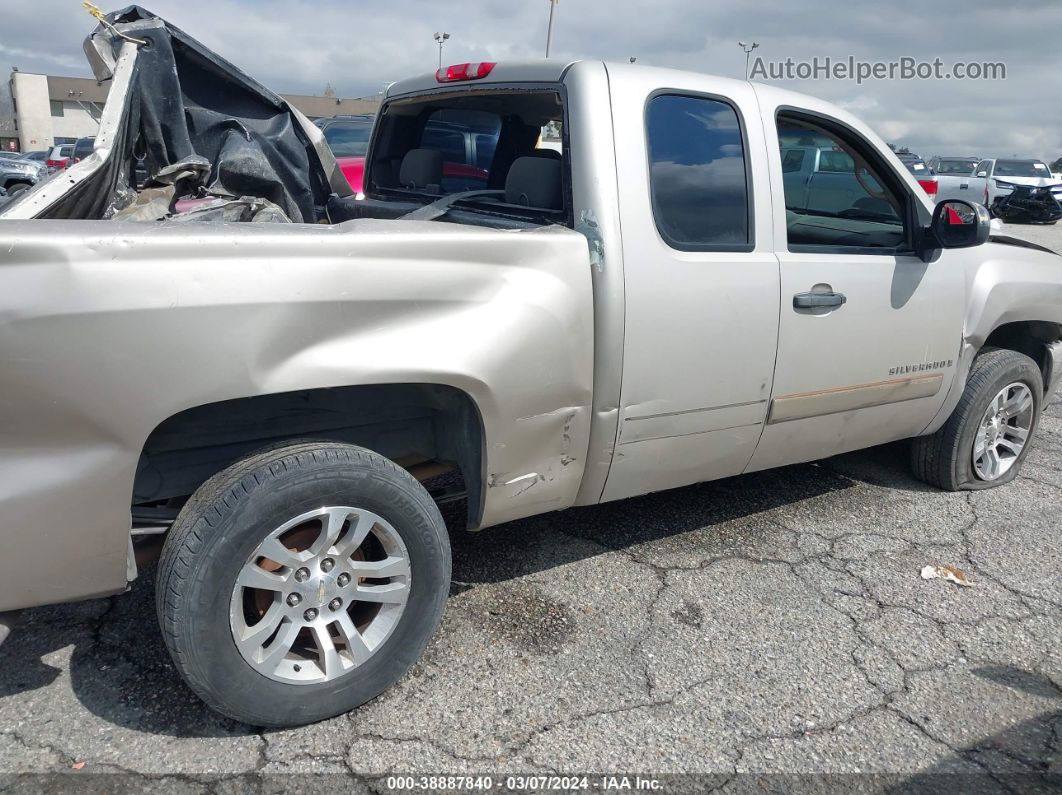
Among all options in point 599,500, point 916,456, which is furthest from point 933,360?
point 599,500

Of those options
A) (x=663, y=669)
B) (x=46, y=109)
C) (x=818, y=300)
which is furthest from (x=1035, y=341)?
(x=46, y=109)

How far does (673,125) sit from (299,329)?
1618 mm

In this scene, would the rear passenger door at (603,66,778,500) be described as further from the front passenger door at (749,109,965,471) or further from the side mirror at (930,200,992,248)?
the side mirror at (930,200,992,248)

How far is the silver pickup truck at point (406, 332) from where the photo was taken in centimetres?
218

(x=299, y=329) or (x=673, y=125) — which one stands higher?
(x=673, y=125)

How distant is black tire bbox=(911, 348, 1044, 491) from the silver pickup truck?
0.03 metres

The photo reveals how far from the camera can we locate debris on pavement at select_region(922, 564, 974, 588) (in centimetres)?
366

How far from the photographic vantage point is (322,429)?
2.84m

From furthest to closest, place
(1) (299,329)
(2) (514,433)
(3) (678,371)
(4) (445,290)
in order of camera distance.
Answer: (3) (678,371) < (2) (514,433) < (4) (445,290) < (1) (299,329)

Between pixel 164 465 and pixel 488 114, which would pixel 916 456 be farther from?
pixel 164 465

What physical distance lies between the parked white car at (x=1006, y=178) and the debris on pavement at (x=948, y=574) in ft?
74.4

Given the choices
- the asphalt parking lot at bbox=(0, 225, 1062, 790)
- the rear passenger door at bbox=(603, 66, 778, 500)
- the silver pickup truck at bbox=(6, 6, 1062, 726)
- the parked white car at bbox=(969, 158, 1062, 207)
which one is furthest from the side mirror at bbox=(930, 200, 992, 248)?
the parked white car at bbox=(969, 158, 1062, 207)

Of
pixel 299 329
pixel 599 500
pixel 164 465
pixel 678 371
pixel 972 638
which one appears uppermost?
pixel 299 329

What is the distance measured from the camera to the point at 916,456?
4621 mm
